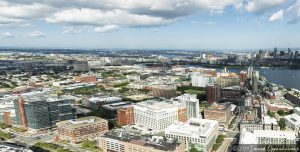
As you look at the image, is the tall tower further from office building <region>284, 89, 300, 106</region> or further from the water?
the water

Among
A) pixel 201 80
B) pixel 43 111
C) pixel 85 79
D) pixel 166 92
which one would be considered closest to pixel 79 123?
pixel 43 111

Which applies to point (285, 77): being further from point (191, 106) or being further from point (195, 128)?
point (195, 128)

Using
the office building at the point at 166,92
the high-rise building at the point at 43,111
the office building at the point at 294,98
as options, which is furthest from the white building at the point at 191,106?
the office building at the point at 294,98

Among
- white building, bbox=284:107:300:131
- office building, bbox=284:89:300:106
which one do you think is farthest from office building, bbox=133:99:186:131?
office building, bbox=284:89:300:106

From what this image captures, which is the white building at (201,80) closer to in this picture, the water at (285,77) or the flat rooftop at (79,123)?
the water at (285,77)

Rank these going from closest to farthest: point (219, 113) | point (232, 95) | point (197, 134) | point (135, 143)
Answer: point (135, 143) < point (197, 134) < point (219, 113) < point (232, 95)

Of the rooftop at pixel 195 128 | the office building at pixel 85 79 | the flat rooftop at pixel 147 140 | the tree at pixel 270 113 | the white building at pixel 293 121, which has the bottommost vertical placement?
the tree at pixel 270 113
